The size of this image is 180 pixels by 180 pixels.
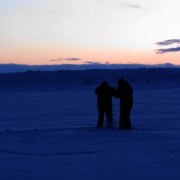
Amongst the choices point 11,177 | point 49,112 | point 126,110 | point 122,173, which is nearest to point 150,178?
point 122,173

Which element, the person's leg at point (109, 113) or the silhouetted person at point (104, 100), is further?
the person's leg at point (109, 113)

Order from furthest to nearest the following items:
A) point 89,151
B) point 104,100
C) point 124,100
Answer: point 104,100, point 124,100, point 89,151

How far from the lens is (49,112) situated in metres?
20.8

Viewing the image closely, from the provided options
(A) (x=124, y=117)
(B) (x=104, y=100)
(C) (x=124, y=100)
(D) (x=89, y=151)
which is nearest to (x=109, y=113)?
(B) (x=104, y=100)

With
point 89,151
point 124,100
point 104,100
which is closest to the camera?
point 89,151

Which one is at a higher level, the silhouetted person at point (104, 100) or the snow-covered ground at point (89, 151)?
the silhouetted person at point (104, 100)

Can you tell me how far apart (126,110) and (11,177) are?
264 inches

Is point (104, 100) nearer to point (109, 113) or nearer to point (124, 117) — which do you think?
point (109, 113)

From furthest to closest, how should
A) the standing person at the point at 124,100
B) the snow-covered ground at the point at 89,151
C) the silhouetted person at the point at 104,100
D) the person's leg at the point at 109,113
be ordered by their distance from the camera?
the person's leg at the point at 109,113 < the silhouetted person at the point at 104,100 < the standing person at the point at 124,100 < the snow-covered ground at the point at 89,151

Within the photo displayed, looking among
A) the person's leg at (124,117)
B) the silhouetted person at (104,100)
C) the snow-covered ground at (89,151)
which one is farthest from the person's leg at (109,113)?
the person's leg at (124,117)

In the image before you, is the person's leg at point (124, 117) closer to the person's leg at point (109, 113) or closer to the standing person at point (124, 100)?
the standing person at point (124, 100)

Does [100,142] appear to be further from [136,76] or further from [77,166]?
[136,76]

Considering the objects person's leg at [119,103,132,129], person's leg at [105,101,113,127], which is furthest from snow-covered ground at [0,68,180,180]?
→ person's leg at [105,101,113,127]

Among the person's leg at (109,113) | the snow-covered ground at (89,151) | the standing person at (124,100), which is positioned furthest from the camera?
the person's leg at (109,113)
